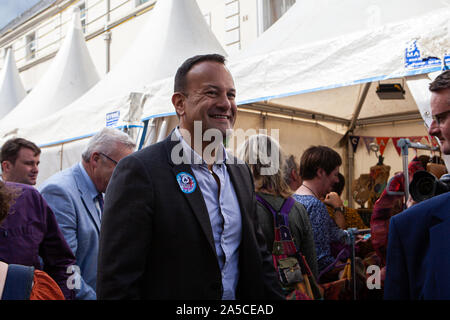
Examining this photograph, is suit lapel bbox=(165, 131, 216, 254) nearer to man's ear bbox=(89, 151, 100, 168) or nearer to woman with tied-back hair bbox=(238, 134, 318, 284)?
woman with tied-back hair bbox=(238, 134, 318, 284)

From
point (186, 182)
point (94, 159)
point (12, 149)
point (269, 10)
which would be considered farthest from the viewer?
point (269, 10)

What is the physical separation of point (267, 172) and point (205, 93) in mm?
948

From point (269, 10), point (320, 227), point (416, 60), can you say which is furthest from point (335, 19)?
point (269, 10)

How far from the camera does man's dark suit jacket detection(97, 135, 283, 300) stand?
1.31 meters

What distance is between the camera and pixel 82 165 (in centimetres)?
256

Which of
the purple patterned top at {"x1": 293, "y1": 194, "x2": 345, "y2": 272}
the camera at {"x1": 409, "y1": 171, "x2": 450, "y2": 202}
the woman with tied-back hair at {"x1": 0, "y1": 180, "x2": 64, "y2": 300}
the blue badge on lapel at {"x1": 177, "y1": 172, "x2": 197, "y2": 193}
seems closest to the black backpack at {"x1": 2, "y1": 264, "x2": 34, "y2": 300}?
the woman with tied-back hair at {"x1": 0, "y1": 180, "x2": 64, "y2": 300}

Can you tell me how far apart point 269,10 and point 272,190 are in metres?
6.59

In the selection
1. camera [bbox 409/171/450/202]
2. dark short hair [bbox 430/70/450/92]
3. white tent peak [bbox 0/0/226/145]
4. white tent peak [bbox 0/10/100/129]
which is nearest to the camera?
dark short hair [bbox 430/70/450/92]

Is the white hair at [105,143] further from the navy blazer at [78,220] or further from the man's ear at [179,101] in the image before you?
the man's ear at [179,101]

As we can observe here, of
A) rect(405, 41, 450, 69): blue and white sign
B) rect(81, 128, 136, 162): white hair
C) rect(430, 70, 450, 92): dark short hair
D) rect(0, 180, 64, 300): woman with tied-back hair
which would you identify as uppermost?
rect(405, 41, 450, 69): blue and white sign

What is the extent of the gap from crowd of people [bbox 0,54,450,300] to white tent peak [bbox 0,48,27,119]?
10.9m

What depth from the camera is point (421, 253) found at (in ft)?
3.96

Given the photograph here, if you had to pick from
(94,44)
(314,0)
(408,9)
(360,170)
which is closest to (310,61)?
(408,9)

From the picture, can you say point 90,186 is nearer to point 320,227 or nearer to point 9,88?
point 320,227
